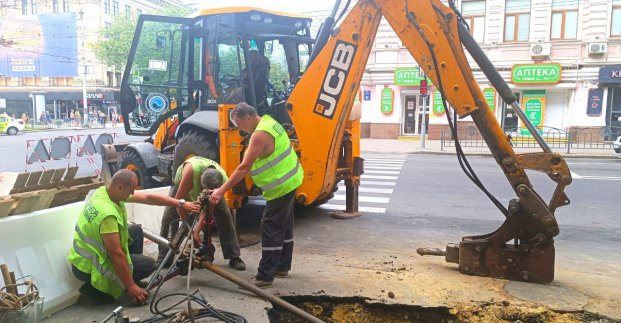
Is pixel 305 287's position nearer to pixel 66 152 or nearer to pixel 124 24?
pixel 66 152

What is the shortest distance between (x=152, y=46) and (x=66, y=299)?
4.58 metres

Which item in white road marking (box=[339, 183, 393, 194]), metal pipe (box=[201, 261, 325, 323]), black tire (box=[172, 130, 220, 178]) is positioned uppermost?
black tire (box=[172, 130, 220, 178])

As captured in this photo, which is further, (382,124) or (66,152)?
(382,124)

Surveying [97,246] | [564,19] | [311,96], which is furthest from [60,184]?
[564,19]

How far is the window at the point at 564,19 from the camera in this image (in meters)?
21.5

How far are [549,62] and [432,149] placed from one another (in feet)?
23.5

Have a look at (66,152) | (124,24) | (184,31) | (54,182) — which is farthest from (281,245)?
(124,24)

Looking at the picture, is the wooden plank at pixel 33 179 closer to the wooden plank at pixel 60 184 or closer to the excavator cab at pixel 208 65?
the wooden plank at pixel 60 184

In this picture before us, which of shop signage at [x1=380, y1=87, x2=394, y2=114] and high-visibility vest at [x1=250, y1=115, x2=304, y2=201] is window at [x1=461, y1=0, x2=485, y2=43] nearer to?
shop signage at [x1=380, y1=87, x2=394, y2=114]

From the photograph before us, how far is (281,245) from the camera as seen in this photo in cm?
452

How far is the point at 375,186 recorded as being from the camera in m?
10.8

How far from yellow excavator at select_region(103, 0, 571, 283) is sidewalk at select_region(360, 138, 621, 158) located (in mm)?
12205

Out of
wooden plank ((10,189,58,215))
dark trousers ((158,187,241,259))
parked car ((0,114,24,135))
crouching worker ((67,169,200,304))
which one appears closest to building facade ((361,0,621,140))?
dark trousers ((158,187,241,259))

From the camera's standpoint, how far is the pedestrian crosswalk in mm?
8594
